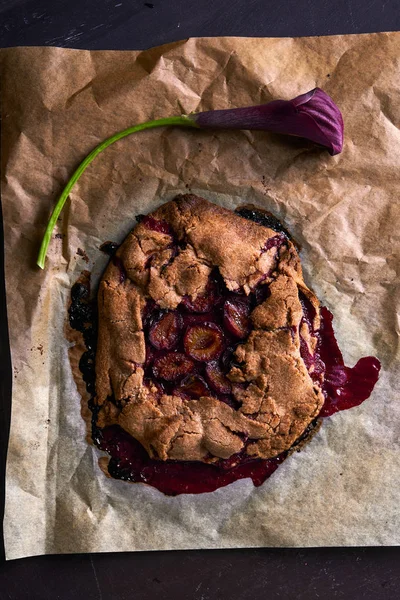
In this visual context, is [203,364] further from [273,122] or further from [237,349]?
[273,122]

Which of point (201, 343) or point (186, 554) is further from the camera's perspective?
point (186, 554)

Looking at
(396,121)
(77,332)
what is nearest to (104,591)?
(77,332)

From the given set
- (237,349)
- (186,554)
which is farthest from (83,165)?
(186,554)

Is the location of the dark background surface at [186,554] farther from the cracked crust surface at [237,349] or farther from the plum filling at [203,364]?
the cracked crust surface at [237,349]

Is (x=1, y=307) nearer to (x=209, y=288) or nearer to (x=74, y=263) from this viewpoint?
(x=74, y=263)

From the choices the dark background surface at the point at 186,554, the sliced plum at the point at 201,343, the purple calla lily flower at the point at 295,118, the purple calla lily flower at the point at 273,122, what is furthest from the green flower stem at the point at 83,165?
the sliced plum at the point at 201,343
